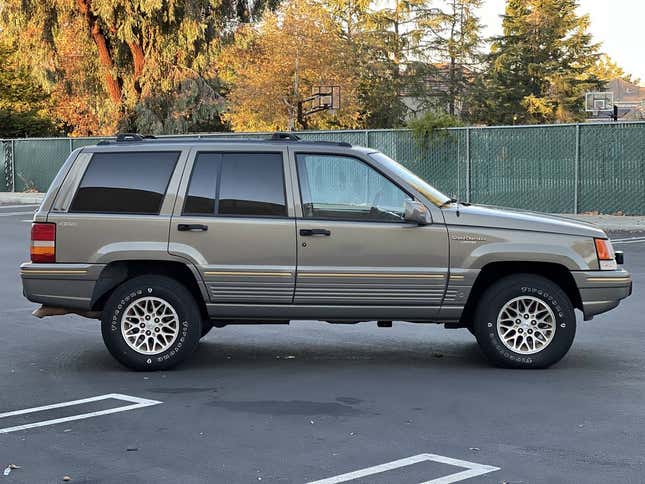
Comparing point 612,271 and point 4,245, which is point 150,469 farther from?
point 4,245

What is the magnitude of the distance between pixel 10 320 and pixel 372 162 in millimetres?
4752

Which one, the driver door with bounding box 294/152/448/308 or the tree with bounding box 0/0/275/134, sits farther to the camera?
the tree with bounding box 0/0/275/134

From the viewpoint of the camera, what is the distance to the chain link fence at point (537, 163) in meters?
25.9

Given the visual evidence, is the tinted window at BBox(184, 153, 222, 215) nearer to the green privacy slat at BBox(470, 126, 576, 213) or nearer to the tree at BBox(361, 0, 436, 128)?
the green privacy slat at BBox(470, 126, 576, 213)

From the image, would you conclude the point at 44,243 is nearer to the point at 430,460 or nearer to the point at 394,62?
the point at 430,460

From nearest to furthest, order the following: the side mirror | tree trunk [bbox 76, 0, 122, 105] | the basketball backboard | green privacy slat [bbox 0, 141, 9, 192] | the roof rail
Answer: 1. the side mirror
2. the roof rail
3. green privacy slat [bbox 0, 141, 9, 192]
4. tree trunk [bbox 76, 0, 122, 105]
5. the basketball backboard

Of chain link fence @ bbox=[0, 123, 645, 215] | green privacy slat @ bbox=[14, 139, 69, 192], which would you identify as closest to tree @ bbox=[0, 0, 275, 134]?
green privacy slat @ bbox=[14, 139, 69, 192]

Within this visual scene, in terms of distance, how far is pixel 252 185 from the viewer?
916 cm

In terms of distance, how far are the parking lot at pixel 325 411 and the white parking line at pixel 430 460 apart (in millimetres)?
11

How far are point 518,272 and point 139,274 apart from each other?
3077 mm

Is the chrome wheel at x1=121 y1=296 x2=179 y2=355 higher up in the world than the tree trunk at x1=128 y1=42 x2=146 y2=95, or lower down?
lower down

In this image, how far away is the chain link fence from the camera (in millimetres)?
25859

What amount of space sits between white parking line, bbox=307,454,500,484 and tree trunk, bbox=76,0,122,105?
42301mm

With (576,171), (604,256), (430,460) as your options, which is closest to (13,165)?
(576,171)
